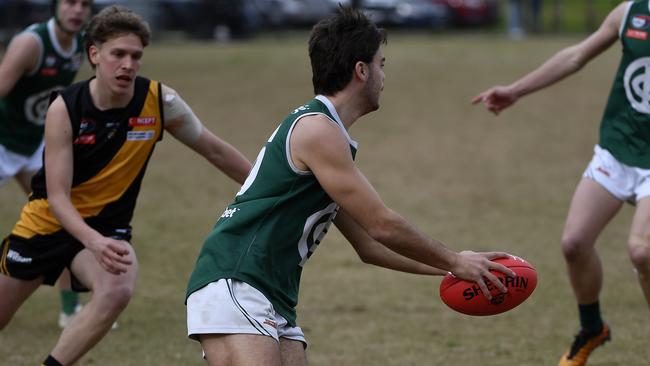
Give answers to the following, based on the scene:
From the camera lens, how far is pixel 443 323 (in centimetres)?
701

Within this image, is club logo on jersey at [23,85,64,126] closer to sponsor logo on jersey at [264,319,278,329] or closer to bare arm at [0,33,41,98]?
bare arm at [0,33,41,98]

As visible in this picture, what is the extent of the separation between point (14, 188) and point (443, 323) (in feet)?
22.3

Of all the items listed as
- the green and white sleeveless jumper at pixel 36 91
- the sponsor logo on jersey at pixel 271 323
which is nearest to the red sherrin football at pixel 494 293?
the sponsor logo on jersey at pixel 271 323

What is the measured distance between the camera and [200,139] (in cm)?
524

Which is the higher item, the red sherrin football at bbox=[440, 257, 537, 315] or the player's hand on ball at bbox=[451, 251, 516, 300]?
the player's hand on ball at bbox=[451, 251, 516, 300]

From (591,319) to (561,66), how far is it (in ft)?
4.80

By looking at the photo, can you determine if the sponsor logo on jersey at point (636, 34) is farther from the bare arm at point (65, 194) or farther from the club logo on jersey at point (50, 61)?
the club logo on jersey at point (50, 61)

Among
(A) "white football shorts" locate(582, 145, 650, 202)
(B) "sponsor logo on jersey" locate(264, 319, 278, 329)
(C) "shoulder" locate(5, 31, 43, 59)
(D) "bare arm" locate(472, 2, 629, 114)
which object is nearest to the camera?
(B) "sponsor logo on jersey" locate(264, 319, 278, 329)

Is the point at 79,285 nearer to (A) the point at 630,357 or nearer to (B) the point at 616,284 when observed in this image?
(A) the point at 630,357

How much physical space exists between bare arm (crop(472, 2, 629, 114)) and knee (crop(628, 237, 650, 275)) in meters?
1.16

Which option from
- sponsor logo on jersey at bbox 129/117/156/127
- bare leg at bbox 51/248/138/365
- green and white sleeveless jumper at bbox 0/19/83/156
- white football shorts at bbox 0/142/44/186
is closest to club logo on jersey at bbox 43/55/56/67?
green and white sleeveless jumper at bbox 0/19/83/156

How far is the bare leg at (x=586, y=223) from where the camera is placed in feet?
18.6

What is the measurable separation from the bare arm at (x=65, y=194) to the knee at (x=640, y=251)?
2.55 metres

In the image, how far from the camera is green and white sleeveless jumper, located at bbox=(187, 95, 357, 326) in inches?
155
